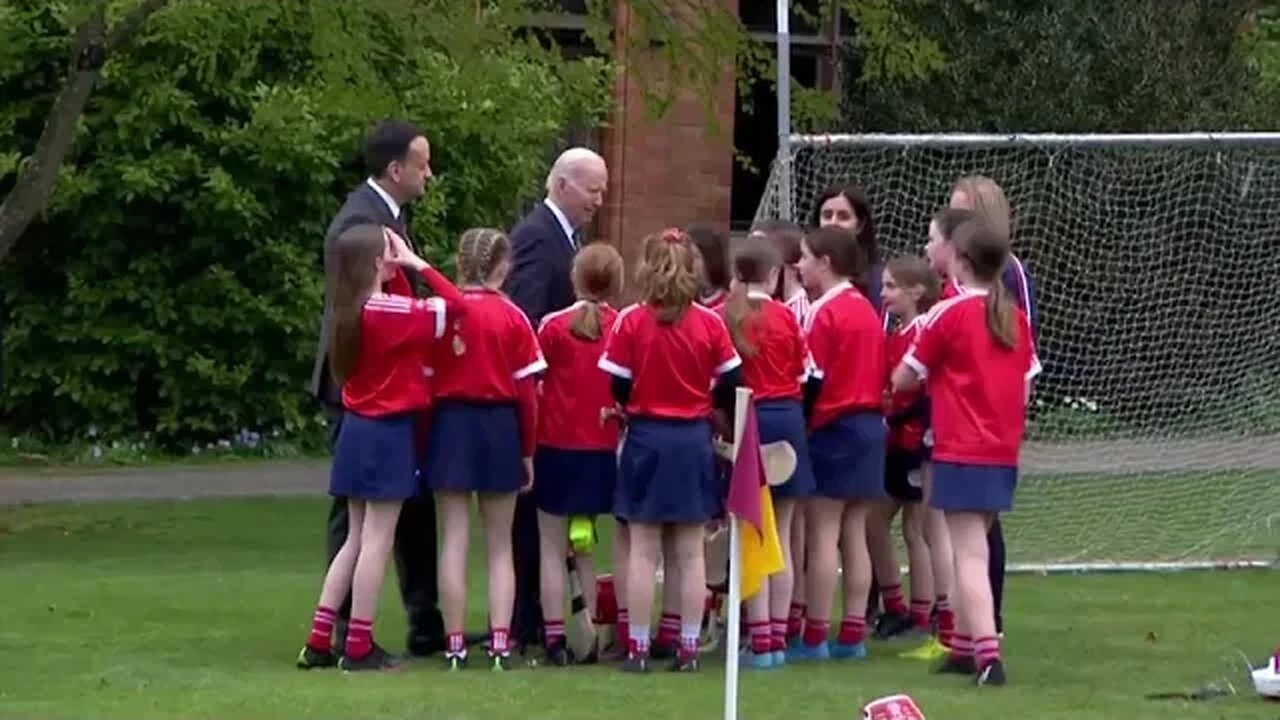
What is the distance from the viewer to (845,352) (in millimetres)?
10531

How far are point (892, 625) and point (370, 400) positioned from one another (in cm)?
290

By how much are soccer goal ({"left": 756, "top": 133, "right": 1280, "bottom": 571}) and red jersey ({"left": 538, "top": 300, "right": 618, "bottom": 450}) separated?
194 inches

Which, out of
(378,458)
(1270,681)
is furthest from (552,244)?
(1270,681)

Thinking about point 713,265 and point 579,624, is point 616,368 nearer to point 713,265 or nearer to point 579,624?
point 713,265

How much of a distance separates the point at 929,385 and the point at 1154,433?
7304 millimetres

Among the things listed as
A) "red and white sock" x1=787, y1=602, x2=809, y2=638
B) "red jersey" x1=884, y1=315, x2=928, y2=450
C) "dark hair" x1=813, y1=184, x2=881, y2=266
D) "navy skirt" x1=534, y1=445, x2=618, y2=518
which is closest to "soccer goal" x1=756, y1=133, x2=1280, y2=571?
"dark hair" x1=813, y1=184, x2=881, y2=266

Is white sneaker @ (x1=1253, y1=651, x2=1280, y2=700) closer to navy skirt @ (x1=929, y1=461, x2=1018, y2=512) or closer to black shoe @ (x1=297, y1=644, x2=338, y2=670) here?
navy skirt @ (x1=929, y1=461, x2=1018, y2=512)

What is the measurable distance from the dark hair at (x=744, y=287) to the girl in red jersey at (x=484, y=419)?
780 mm

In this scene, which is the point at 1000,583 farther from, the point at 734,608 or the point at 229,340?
the point at 229,340

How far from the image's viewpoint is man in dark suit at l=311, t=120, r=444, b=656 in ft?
34.1

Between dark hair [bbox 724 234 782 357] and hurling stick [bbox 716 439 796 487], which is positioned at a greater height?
dark hair [bbox 724 234 782 357]

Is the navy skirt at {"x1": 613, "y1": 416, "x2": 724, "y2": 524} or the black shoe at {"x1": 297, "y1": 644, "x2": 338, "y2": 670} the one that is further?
the black shoe at {"x1": 297, "y1": 644, "x2": 338, "y2": 670}

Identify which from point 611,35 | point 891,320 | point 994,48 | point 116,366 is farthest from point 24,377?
point 891,320

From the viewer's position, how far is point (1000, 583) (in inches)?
417
